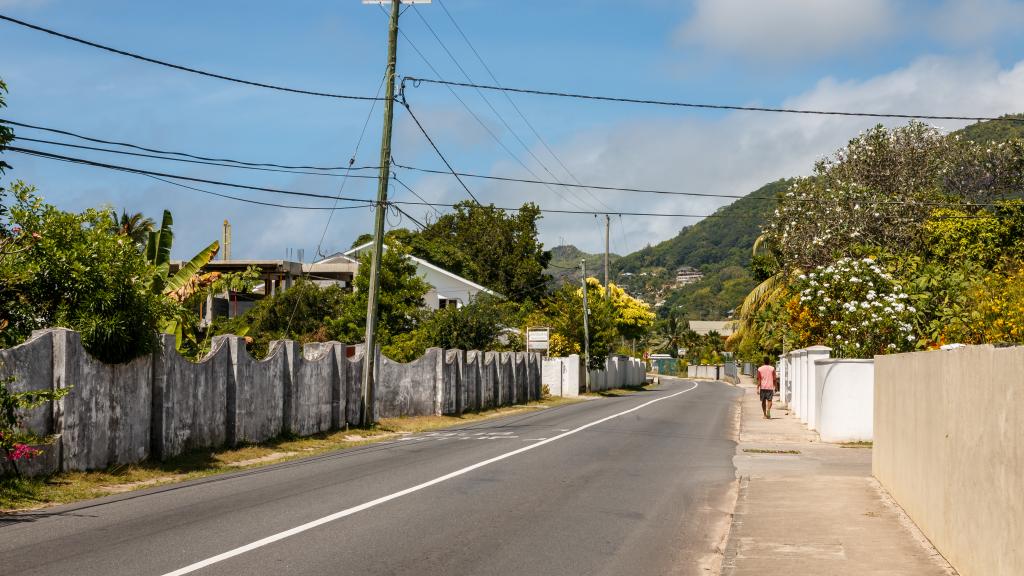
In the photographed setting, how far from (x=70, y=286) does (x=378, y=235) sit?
1167cm

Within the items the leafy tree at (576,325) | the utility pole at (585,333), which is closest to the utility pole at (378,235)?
the utility pole at (585,333)

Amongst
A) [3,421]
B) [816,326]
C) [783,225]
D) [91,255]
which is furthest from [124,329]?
[783,225]

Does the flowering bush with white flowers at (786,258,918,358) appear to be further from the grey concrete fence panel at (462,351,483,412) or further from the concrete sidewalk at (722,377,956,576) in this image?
the grey concrete fence panel at (462,351,483,412)

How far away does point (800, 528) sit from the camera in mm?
11031

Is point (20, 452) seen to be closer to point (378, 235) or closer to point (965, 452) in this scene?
point (965, 452)

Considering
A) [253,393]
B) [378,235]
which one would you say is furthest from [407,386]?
[253,393]

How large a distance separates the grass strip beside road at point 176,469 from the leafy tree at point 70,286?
196 cm

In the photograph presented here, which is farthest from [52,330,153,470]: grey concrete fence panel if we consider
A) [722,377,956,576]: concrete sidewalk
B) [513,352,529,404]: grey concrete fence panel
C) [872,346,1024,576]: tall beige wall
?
[513,352,529,404]: grey concrete fence panel

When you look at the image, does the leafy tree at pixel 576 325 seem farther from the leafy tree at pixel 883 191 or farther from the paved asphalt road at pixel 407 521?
the paved asphalt road at pixel 407 521

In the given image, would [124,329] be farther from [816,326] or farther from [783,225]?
[783,225]

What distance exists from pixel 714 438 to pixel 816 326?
Result: 830 centimetres

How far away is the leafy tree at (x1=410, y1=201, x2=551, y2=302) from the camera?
8544 cm

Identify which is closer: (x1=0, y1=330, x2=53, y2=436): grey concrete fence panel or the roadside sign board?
(x1=0, y1=330, x2=53, y2=436): grey concrete fence panel

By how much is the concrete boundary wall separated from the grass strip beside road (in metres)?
0.19
